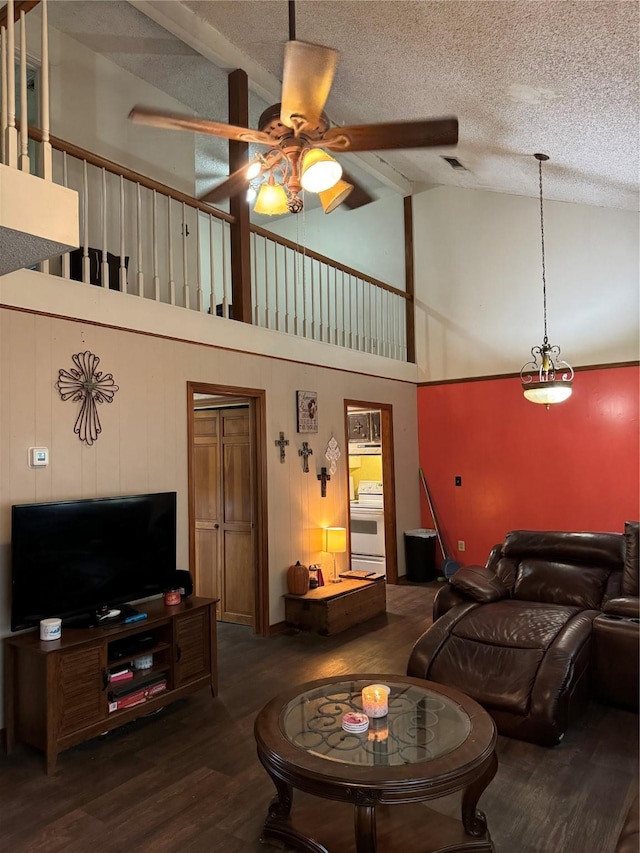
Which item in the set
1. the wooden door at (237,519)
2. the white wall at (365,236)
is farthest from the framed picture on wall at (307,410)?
the white wall at (365,236)

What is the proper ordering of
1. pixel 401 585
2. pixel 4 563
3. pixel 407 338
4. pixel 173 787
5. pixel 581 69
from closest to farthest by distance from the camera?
pixel 173 787
pixel 581 69
pixel 4 563
pixel 401 585
pixel 407 338

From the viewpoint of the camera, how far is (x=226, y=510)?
215 inches

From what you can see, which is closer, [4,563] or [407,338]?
[4,563]

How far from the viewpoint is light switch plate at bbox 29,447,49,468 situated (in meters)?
3.41

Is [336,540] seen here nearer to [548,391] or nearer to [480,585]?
[480,585]

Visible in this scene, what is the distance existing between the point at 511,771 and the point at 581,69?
142 inches

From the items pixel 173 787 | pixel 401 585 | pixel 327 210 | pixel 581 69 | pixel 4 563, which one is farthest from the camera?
pixel 401 585

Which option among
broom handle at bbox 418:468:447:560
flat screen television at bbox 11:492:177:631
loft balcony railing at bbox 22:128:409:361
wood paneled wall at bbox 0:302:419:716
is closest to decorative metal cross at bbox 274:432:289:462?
wood paneled wall at bbox 0:302:419:716

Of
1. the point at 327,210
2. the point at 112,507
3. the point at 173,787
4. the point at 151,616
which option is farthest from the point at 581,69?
the point at 173,787

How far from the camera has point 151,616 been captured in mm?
3609

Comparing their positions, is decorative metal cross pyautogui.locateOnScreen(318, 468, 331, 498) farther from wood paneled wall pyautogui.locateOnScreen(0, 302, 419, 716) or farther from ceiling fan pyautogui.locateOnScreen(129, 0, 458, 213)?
ceiling fan pyautogui.locateOnScreen(129, 0, 458, 213)

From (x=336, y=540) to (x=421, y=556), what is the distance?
193 centimetres

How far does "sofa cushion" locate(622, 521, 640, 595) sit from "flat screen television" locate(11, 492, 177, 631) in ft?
10.2

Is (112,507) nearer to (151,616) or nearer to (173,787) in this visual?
(151,616)
